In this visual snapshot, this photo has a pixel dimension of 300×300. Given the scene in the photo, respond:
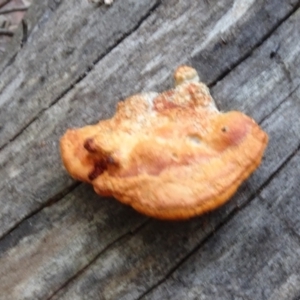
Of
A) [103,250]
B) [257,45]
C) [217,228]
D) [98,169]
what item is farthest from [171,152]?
[257,45]

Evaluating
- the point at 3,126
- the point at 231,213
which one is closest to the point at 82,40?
the point at 3,126

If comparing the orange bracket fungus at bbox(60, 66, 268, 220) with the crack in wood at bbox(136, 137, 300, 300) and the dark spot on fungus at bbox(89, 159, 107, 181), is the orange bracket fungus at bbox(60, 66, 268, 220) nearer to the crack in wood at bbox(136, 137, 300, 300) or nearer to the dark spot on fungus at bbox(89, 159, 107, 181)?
the dark spot on fungus at bbox(89, 159, 107, 181)

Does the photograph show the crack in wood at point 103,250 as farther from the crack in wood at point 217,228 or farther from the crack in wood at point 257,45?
the crack in wood at point 257,45

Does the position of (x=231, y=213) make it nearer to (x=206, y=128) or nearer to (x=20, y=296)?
(x=206, y=128)

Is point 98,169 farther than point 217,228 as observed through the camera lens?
No

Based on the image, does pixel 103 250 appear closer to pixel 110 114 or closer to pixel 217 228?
pixel 217 228

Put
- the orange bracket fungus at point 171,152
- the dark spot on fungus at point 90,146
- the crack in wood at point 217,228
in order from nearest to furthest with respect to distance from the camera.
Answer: the orange bracket fungus at point 171,152, the dark spot on fungus at point 90,146, the crack in wood at point 217,228

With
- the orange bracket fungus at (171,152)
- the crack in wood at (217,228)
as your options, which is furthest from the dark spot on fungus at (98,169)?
the crack in wood at (217,228)

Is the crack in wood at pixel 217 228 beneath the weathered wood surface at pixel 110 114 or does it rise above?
beneath
